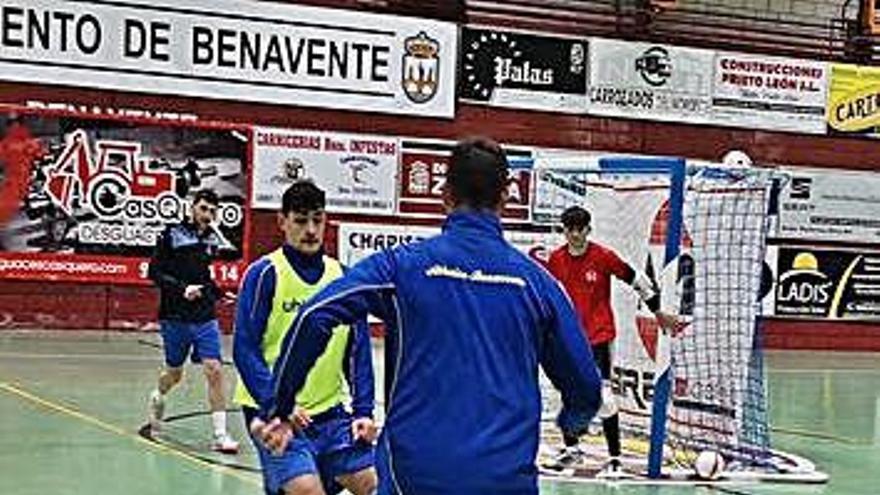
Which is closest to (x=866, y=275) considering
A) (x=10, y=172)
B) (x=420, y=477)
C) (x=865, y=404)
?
(x=865, y=404)

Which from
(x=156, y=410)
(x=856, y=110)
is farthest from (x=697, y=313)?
(x=856, y=110)

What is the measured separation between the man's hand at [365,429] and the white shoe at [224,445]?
5610 millimetres

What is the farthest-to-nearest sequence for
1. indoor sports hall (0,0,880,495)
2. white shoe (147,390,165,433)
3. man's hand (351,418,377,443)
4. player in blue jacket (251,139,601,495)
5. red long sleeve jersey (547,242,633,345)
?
white shoe (147,390,165,433), red long sleeve jersey (547,242,633,345), man's hand (351,418,377,443), indoor sports hall (0,0,880,495), player in blue jacket (251,139,601,495)

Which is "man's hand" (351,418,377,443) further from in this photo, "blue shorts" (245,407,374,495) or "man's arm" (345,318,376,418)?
"blue shorts" (245,407,374,495)

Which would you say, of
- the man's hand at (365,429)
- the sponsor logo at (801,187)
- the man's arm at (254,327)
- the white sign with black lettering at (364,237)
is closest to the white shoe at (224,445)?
the man's arm at (254,327)

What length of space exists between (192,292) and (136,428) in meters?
1.64

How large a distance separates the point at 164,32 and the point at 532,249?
28.3 feet

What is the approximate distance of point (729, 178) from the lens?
458 inches

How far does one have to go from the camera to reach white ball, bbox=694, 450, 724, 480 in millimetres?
10633

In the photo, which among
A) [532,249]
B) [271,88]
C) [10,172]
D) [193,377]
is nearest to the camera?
[532,249]

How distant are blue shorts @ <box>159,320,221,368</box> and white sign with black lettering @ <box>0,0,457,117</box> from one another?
9.04m

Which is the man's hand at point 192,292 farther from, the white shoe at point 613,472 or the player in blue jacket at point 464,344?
the player in blue jacket at point 464,344

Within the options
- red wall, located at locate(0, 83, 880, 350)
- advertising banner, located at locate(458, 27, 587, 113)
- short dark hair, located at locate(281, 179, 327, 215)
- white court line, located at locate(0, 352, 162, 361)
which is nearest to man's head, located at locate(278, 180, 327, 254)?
short dark hair, located at locate(281, 179, 327, 215)

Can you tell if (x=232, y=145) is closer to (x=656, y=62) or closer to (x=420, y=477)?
(x=656, y=62)
